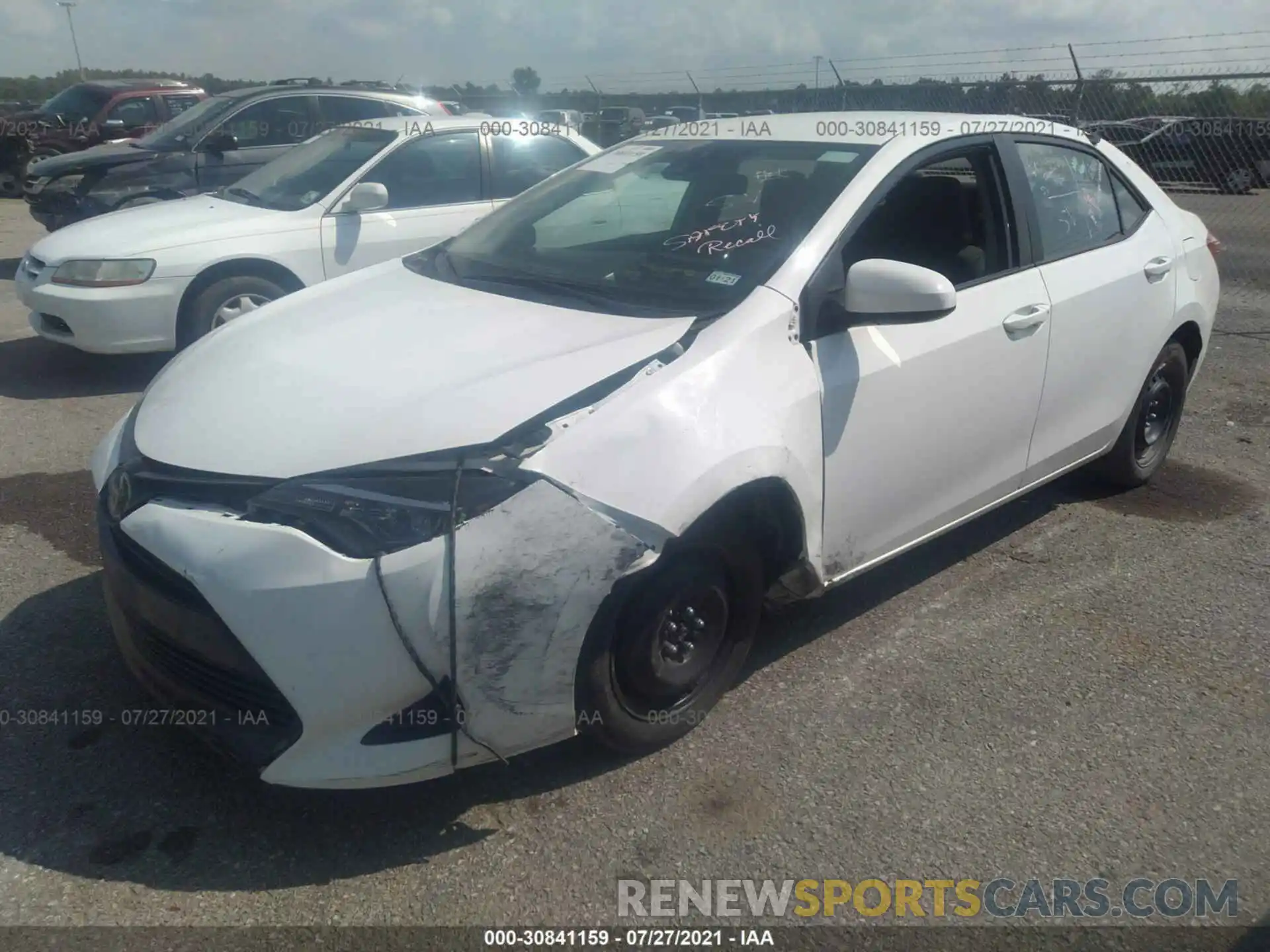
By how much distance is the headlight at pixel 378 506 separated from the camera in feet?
7.74

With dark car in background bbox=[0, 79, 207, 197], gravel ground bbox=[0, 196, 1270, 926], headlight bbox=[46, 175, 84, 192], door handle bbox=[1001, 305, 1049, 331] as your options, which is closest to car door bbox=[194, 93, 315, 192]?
headlight bbox=[46, 175, 84, 192]

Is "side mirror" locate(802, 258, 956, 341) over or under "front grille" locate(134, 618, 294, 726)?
over

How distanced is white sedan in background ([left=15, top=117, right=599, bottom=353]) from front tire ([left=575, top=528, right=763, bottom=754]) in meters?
4.19

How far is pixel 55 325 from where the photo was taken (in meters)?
6.45

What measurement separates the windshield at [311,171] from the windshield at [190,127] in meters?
2.28

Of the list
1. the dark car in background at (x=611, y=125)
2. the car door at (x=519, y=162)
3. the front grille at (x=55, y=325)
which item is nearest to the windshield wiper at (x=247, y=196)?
the front grille at (x=55, y=325)

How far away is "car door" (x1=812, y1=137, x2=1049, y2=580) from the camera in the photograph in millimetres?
3166

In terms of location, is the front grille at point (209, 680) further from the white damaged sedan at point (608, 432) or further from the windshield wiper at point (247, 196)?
the windshield wiper at point (247, 196)

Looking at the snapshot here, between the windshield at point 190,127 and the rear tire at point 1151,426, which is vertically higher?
the windshield at point 190,127

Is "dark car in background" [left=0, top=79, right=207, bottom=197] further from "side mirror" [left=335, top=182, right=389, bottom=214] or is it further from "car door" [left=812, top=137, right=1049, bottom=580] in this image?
"car door" [left=812, top=137, right=1049, bottom=580]

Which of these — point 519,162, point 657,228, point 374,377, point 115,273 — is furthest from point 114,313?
point 374,377

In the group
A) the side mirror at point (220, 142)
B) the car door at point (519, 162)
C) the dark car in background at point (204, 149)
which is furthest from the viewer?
the side mirror at point (220, 142)

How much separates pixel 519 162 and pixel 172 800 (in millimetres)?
5551
